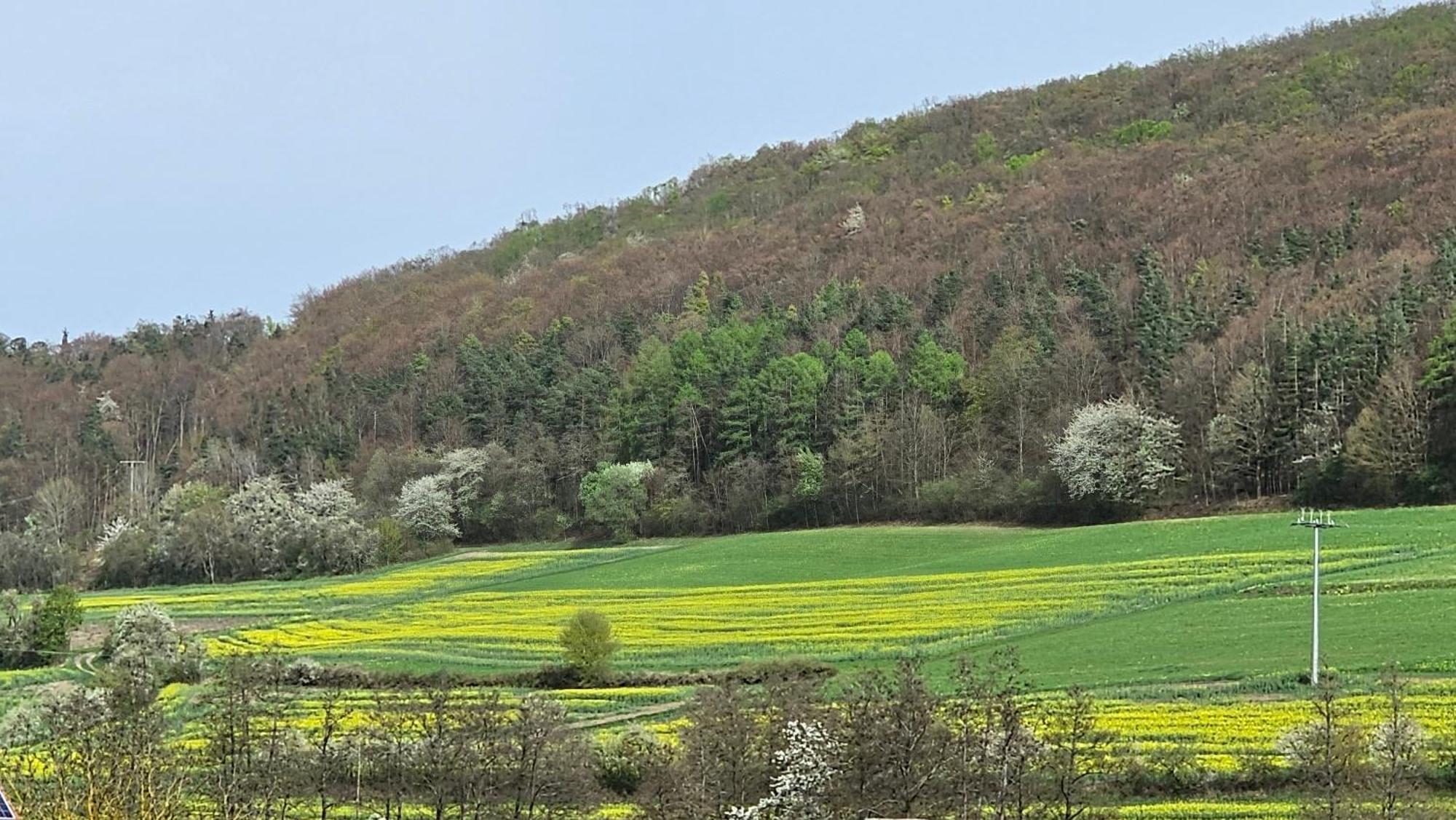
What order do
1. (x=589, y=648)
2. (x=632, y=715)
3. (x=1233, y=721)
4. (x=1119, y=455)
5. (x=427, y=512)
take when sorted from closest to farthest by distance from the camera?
1. (x=1233, y=721)
2. (x=632, y=715)
3. (x=589, y=648)
4. (x=1119, y=455)
5. (x=427, y=512)

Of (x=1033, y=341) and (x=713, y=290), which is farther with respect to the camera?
(x=713, y=290)

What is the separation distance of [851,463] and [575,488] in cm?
2407

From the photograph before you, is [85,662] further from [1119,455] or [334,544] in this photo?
[1119,455]

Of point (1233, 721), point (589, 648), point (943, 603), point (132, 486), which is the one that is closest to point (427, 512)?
point (132, 486)

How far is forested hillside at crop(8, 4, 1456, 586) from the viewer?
2825 inches

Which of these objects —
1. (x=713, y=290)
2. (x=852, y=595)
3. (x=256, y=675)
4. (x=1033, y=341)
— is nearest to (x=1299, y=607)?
(x=852, y=595)

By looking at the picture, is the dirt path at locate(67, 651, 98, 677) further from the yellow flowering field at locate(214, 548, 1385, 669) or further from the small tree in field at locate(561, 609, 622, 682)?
the small tree in field at locate(561, 609, 622, 682)

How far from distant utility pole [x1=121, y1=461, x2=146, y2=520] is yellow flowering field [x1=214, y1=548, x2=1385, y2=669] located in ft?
175

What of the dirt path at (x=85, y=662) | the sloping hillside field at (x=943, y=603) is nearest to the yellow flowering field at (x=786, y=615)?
the sloping hillside field at (x=943, y=603)

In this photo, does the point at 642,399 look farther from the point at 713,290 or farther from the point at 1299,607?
the point at 1299,607

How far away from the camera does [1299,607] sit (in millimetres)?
43219

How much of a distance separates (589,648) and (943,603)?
14.9m

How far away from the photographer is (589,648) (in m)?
47.1

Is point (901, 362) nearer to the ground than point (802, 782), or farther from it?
farther from it
